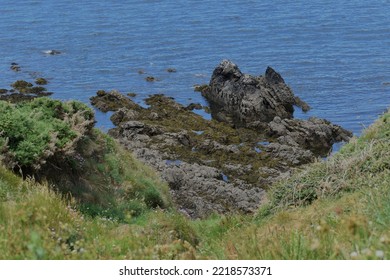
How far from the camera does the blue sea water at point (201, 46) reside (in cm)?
5841

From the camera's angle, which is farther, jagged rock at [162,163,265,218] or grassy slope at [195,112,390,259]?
jagged rock at [162,163,265,218]

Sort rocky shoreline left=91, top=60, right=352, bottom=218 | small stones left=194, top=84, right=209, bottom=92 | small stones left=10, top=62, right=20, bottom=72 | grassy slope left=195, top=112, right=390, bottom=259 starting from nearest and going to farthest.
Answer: grassy slope left=195, top=112, right=390, bottom=259 < rocky shoreline left=91, top=60, right=352, bottom=218 < small stones left=194, top=84, right=209, bottom=92 < small stones left=10, top=62, right=20, bottom=72

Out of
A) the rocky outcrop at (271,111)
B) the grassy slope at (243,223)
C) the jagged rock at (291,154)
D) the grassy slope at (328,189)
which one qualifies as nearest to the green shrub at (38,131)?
the grassy slope at (243,223)

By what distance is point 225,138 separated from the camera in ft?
149

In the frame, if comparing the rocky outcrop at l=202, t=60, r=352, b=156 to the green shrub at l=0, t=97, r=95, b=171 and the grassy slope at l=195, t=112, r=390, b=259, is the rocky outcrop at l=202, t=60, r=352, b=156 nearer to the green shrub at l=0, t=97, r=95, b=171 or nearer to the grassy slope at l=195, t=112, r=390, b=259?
the green shrub at l=0, t=97, r=95, b=171

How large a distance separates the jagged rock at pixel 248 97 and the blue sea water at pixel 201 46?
1813 millimetres

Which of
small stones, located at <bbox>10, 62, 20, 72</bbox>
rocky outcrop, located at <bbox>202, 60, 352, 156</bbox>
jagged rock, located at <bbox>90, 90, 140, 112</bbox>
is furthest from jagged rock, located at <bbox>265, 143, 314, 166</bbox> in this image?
small stones, located at <bbox>10, 62, 20, 72</bbox>

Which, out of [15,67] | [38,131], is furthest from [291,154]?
[15,67]

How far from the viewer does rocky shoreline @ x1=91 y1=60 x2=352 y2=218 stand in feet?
115

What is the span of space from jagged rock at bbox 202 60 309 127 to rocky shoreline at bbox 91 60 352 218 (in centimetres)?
9

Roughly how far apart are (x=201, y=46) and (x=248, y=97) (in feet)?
67.9

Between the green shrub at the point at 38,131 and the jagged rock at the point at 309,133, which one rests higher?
the green shrub at the point at 38,131

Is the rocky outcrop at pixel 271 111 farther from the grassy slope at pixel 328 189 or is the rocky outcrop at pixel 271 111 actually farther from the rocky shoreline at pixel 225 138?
the grassy slope at pixel 328 189
